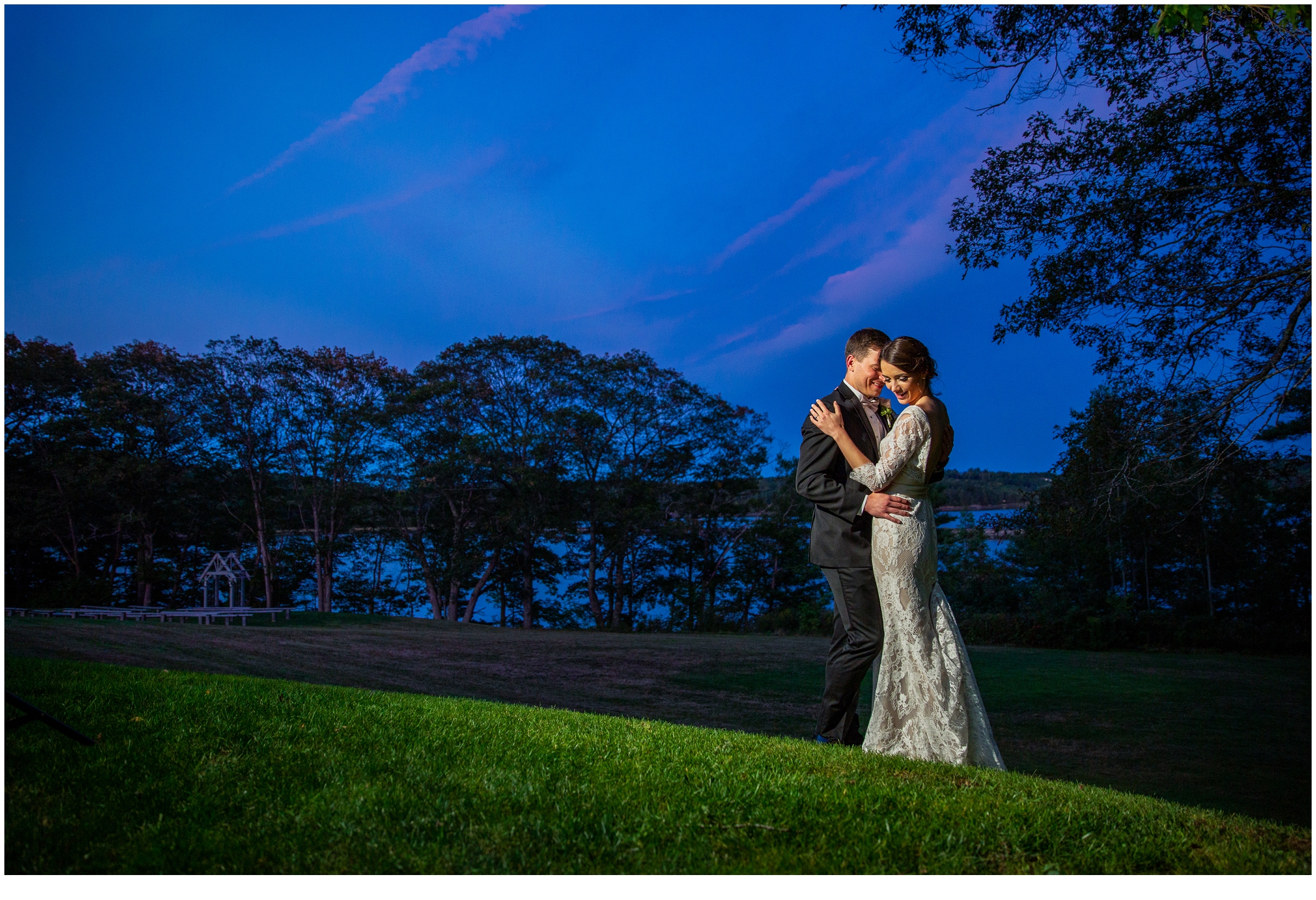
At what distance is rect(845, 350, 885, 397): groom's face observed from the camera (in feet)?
12.7

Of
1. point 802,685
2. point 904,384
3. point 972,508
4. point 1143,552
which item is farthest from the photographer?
point 972,508

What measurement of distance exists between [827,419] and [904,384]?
38 centimetres

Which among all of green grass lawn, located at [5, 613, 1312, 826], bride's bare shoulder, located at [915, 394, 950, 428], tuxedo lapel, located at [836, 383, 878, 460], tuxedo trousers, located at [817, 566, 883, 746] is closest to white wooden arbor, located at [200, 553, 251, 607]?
green grass lawn, located at [5, 613, 1312, 826]

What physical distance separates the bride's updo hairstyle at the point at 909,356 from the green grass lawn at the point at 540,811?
1.72 metres

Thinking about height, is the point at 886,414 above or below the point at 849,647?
above

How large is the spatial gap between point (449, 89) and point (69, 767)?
446 inches

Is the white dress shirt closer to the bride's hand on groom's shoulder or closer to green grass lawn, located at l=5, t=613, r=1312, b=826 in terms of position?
the bride's hand on groom's shoulder

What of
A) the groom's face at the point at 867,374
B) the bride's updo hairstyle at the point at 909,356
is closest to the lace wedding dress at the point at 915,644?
the bride's updo hairstyle at the point at 909,356

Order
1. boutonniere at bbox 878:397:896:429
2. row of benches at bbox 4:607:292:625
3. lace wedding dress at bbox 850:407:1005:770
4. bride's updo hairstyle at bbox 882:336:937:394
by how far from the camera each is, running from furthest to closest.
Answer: row of benches at bbox 4:607:292:625 → boutonniere at bbox 878:397:896:429 → bride's updo hairstyle at bbox 882:336:937:394 → lace wedding dress at bbox 850:407:1005:770

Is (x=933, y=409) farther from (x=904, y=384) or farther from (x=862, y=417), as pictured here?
(x=862, y=417)

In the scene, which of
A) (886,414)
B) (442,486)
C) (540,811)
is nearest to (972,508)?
(442,486)

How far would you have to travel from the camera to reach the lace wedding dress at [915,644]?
348cm

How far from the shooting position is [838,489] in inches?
146

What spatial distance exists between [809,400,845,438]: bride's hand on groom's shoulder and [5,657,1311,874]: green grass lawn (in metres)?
1.42
